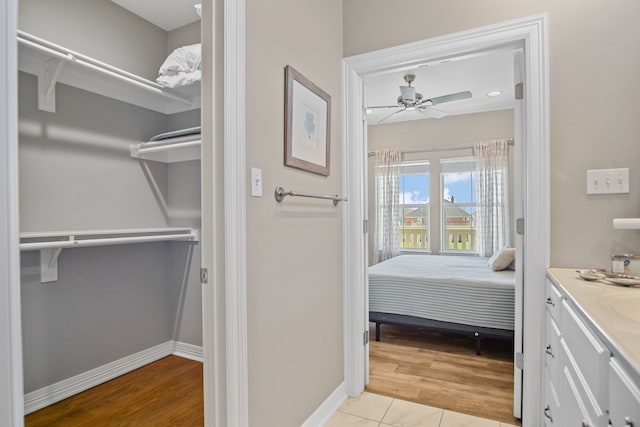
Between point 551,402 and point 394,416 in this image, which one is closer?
point 551,402

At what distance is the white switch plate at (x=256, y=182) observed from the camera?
4.59 feet

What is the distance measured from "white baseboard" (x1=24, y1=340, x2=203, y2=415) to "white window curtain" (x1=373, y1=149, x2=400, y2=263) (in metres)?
3.59

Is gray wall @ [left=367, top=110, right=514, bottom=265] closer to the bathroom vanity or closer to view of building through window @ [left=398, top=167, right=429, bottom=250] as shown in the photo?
view of building through window @ [left=398, top=167, right=429, bottom=250]

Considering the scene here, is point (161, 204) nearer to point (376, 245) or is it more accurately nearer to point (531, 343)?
point (531, 343)

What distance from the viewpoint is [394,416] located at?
197 centimetres

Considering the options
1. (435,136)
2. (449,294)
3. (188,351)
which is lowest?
(188,351)

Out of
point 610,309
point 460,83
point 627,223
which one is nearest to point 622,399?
point 610,309

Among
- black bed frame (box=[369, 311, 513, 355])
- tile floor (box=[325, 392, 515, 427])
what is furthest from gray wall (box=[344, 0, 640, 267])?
black bed frame (box=[369, 311, 513, 355])

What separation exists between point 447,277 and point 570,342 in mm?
1982

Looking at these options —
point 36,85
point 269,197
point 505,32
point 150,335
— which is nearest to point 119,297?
point 150,335

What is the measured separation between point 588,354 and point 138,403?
7.34ft

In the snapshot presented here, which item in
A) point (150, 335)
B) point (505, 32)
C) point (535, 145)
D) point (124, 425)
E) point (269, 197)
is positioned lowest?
point (124, 425)

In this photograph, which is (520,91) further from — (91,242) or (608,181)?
(91,242)

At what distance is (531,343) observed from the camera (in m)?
1.79
